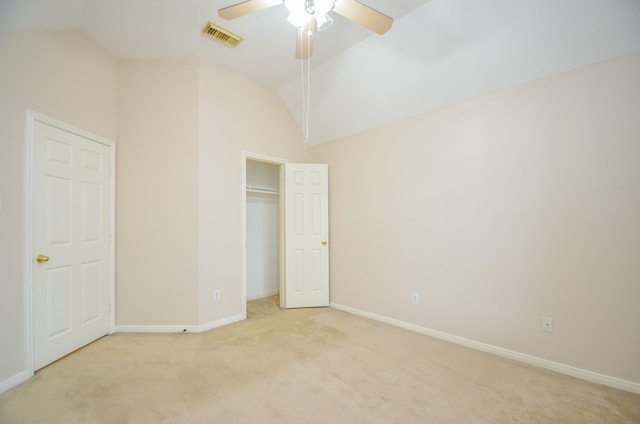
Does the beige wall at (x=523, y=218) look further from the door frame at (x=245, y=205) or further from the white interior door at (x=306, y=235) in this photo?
the door frame at (x=245, y=205)

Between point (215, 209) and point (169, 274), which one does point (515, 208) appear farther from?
point (169, 274)

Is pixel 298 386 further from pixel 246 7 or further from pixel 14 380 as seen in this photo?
pixel 246 7

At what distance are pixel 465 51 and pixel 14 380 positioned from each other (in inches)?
172

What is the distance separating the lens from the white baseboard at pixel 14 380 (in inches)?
73.3

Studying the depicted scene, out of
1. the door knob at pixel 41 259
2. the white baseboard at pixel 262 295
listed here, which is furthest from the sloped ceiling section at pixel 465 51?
A: the door knob at pixel 41 259

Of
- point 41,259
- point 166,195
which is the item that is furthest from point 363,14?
point 41,259

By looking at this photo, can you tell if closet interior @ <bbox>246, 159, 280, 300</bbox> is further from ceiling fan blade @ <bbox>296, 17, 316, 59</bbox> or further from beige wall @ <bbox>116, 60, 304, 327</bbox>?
Result: ceiling fan blade @ <bbox>296, 17, 316, 59</bbox>

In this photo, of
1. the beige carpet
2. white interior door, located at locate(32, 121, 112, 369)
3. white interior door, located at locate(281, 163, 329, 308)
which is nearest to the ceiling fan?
white interior door, located at locate(32, 121, 112, 369)


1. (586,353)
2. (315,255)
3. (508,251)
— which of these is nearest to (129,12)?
(315,255)

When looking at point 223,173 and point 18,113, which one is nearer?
point 18,113

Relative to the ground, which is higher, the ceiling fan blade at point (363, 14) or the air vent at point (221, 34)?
the air vent at point (221, 34)

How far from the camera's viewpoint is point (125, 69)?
9.67 feet

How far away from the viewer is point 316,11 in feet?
5.30

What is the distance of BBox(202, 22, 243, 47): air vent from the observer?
2473 millimetres
